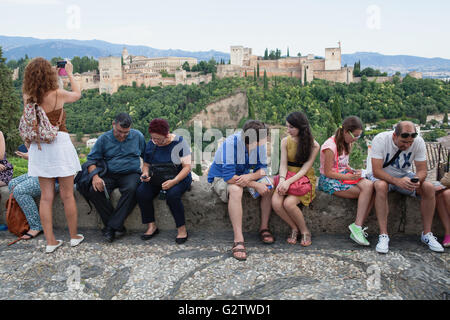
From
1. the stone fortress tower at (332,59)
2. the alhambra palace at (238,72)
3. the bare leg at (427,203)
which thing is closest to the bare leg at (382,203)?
the bare leg at (427,203)

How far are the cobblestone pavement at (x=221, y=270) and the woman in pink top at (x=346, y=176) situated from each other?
267mm

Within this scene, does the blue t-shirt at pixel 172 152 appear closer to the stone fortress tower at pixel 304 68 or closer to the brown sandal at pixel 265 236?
the brown sandal at pixel 265 236

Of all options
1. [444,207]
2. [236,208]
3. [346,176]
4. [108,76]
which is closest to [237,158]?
[236,208]

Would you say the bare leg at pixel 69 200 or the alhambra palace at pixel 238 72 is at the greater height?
the alhambra palace at pixel 238 72

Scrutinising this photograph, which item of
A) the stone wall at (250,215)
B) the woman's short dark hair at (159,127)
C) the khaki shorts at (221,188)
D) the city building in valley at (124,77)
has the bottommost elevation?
the stone wall at (250,215)

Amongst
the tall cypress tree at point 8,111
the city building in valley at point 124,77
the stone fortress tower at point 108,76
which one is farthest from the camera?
the city building in valley at point 124,77

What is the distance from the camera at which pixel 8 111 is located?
1534 centimetres

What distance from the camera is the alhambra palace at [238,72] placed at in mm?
53250

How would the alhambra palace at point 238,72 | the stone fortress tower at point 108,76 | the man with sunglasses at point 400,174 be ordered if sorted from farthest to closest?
the stone fortress tower at point 108,76 < the alhambra palace at point 238,72 < the man with sunglasses at point 400,174

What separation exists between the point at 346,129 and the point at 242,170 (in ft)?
3.36

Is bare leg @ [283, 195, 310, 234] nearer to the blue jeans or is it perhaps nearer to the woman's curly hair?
the blue jeans
